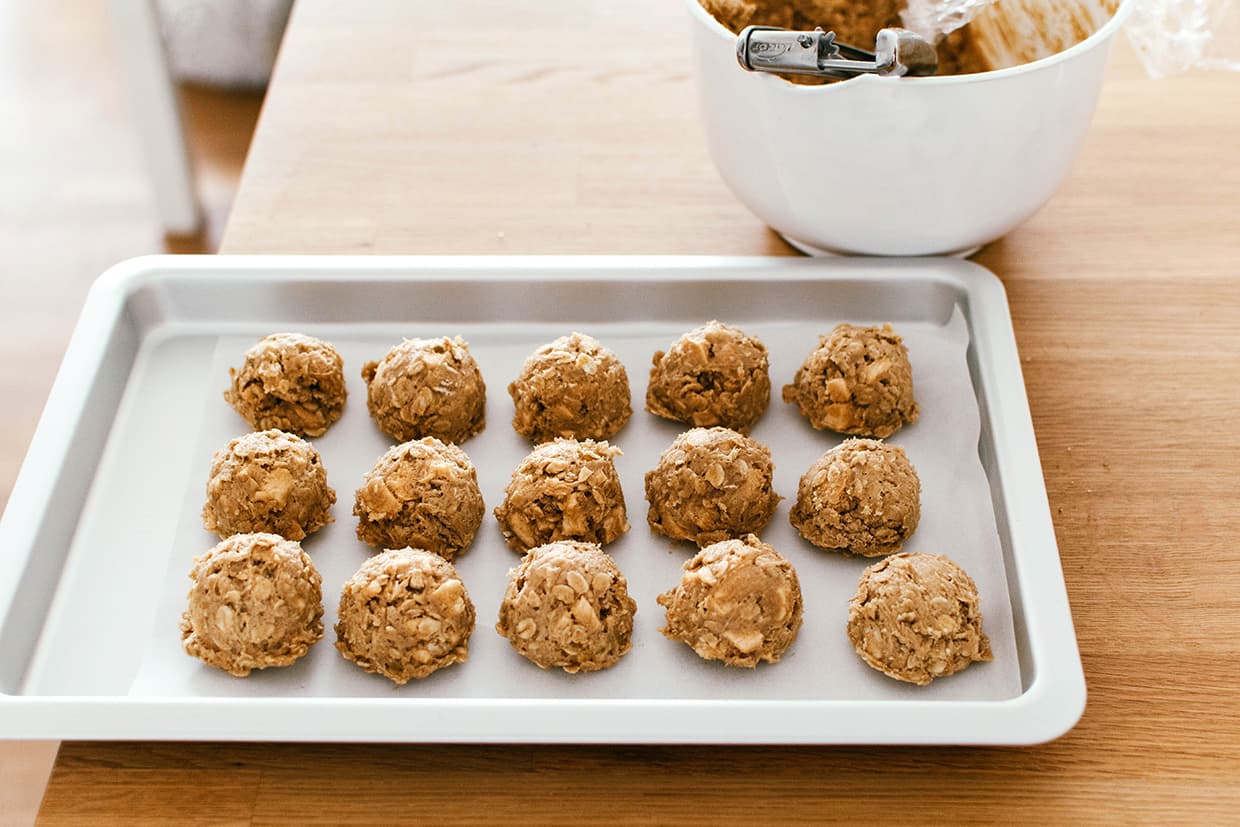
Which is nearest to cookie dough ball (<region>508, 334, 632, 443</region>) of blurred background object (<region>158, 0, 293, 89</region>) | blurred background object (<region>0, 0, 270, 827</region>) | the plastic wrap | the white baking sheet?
the white baking sheet

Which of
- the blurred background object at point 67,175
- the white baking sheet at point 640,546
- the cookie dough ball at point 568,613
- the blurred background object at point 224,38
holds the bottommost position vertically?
the blurred background object at point 67,175

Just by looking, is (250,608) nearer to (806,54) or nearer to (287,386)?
(287,386)

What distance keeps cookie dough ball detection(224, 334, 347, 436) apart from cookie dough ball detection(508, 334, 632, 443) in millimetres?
211

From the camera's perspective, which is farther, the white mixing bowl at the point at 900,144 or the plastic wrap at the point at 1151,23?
the plastic wrap at the point at 1151,23

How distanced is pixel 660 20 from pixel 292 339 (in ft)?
2.91

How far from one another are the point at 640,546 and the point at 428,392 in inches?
11.1

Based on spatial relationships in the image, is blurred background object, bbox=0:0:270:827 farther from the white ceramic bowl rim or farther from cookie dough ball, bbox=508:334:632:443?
the white ceramic bowl rim

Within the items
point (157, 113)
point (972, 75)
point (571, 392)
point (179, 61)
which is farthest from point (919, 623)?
point (179, 61)

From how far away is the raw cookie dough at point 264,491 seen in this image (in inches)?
49.4

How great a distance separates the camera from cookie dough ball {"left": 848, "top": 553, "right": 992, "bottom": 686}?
→ 3.72 ft

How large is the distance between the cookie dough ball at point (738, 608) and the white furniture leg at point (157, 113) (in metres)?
1.82

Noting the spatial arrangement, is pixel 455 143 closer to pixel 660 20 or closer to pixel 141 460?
pixel 660 20

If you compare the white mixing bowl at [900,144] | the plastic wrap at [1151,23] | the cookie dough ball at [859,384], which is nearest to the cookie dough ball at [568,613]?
the cookie dough ball at [859,384]

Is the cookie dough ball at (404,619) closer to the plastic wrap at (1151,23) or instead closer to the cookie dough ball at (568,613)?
the cookie dough ball at (568,613)
